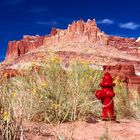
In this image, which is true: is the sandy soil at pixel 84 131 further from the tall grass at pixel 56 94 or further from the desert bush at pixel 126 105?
the desert bush at pixel 126 105

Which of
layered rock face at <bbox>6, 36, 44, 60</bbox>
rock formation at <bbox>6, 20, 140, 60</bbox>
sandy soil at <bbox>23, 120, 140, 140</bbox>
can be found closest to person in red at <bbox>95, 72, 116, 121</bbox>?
sandy soil at <bbox>23, 120, 140, 140</bbox>

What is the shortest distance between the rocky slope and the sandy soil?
88366 millimetres

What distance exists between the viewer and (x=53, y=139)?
201 inches

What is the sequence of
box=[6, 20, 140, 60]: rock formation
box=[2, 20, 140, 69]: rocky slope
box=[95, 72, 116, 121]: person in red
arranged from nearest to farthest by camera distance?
box=[95, 72, 116, 121]: person in red < box=[2, 20, 140, 69]: rocky slope < box=[6, 20, 140, 60]: rock formation

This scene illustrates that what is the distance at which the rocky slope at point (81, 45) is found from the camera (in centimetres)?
11469

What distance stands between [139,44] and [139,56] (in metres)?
22.5

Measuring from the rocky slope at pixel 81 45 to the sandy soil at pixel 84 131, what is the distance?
88366 millimetres

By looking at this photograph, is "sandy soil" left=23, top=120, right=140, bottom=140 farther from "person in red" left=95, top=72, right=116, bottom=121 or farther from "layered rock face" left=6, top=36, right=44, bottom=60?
"layered rock face" left=6, top=36, right=44, bottom=60

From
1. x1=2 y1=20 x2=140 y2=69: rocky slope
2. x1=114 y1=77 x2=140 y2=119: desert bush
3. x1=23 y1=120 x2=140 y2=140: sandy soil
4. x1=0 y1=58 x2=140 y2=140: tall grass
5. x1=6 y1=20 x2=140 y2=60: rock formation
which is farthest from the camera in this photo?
x1=6 y1=20 x2=140 y2=60: rock formation

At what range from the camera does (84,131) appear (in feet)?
19.5

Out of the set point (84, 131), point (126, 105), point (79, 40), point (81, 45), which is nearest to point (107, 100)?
point (84, 131)

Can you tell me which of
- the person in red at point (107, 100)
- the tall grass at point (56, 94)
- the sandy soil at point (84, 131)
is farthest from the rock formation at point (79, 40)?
the sandy soil at point (84, 131)

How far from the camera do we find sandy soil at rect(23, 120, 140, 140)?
17.0ft

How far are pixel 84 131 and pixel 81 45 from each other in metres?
123
